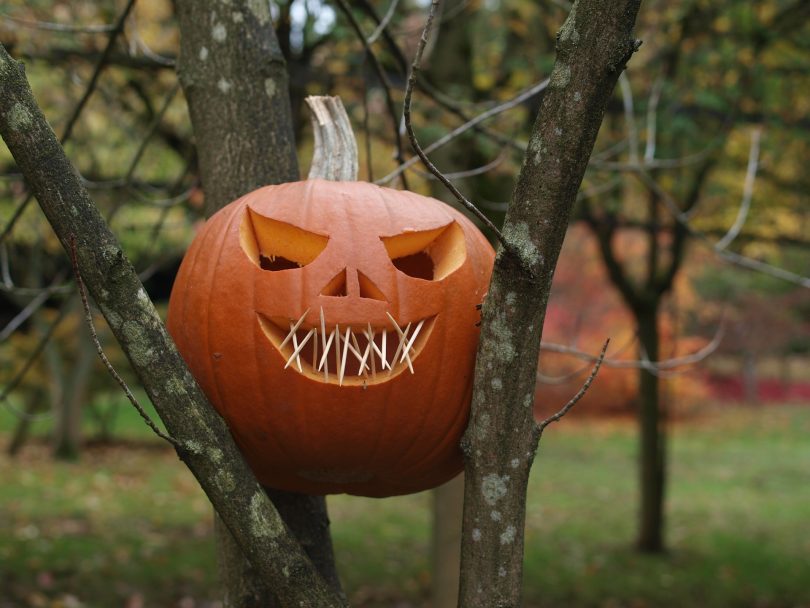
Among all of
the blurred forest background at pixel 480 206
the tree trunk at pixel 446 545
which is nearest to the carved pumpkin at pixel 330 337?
the blurred forest background at pixel 480 206

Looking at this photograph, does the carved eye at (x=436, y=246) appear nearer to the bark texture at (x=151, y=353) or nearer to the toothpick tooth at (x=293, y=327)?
the toothpick tooth at (x=293, y=327)

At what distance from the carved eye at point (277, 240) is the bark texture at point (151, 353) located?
33 cm

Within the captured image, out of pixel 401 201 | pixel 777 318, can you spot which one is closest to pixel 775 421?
pixel 777 318

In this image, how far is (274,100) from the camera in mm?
1821

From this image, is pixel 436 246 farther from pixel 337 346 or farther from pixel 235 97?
pixel 235 97

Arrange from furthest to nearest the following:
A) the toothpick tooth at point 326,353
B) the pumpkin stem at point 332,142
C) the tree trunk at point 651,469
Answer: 1. the tree trunk at point 651,469
2. the pumpkin stem at point 332,142
3. the toothpick tooth at point 326,353

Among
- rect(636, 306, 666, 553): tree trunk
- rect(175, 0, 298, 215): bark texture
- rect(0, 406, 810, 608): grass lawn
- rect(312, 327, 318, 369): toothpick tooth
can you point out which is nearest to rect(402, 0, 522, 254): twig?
rect(312, 327, 318, 369): toothpick tooth

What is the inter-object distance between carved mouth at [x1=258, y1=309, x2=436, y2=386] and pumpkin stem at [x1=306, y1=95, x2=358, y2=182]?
1.28ft

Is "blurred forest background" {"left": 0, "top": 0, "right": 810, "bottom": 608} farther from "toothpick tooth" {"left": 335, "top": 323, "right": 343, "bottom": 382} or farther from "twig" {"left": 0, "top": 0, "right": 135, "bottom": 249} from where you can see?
"toothpick tooth" {"left": 335, "top": 323, "right": 343, "bottom": 382}

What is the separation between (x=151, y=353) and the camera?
1.27m

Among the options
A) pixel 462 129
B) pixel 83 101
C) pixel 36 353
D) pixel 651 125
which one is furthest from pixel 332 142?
pixel 651 125

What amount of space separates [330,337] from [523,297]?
1.11ft

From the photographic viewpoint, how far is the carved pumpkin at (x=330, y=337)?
1.47 metres

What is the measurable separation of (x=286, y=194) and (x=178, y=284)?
0.92ft
